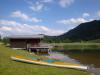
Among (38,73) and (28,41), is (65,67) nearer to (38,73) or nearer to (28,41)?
(38,73)

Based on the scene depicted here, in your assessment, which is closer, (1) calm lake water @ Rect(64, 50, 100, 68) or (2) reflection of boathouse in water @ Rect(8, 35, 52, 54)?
(1) calm lake water @ Rect(64, 50, 100, 68)

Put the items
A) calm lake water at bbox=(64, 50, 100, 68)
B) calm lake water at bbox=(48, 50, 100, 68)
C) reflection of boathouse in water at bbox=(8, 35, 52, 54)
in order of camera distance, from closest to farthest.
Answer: calm lake water at bbox=(64, 50, 100, 68), calm lake water at bbox=(48, 50, 100, 68), reflection of boathouse in water at bbox=(8, 35, 52, 54)

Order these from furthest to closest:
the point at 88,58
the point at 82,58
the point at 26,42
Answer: the point at 26,42, the point at 82,58, the point at 88,58

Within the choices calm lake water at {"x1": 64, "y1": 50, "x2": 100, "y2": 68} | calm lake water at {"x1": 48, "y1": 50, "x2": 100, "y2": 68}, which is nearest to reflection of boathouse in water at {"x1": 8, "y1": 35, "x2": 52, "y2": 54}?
calm lake water at {"x1": 48, "y1": 50, "x2": 100, "y2": 68}

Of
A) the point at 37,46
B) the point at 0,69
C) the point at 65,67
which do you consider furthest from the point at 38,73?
the point at 37,46

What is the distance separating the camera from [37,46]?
50.4 meters

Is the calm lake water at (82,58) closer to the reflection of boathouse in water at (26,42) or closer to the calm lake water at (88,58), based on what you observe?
the calm lake water at (88,58)

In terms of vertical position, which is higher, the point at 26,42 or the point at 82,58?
the point at 26,42

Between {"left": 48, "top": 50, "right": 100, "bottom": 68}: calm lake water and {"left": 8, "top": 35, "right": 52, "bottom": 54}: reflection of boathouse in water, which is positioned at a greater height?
{"left": 8, "top": 35, "right": 52, "bottom": 54}: reflection of boathouse in water

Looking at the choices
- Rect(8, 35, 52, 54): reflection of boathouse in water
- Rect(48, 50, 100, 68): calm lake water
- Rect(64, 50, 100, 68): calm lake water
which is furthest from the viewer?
Rect(8, 35, 52, 54): reflection of boathouse in water

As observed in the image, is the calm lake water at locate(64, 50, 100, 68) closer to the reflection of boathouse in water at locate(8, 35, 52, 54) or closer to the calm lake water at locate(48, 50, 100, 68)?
the calm lake water at locate(48, 50, 100, 68)

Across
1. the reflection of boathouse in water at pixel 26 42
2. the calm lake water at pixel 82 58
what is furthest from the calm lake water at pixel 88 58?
the reflection of boathouse in water at pixel 26 42

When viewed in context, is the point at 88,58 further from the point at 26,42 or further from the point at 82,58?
the point at 26,42

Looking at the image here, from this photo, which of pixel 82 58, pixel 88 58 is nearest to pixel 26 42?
pixel 82 58
